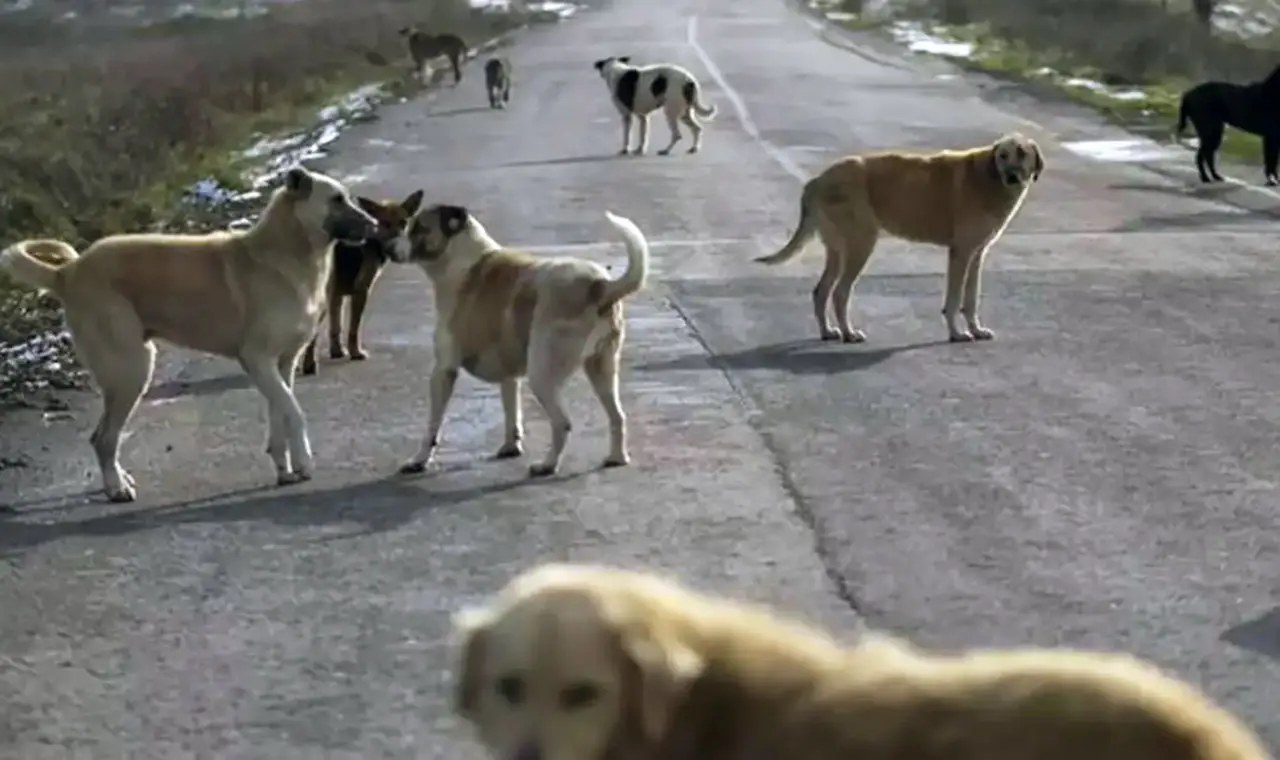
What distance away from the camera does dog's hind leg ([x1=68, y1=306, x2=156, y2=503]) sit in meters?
9.23

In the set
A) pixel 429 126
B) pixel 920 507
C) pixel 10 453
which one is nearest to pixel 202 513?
pixel 10 453

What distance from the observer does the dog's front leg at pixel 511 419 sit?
9.80m

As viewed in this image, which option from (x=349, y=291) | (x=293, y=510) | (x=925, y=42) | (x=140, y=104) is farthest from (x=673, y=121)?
(x=925, y=42)

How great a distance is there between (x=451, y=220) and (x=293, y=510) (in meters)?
1.79

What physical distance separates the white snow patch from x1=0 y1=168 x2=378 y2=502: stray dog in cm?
3661

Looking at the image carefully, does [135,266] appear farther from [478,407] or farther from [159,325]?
[478,407]

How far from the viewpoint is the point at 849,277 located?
517 inches

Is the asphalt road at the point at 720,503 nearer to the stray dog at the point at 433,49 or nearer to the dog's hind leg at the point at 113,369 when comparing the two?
the dog's hind leg at the point at 113,369

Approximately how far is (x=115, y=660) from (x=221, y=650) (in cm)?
33

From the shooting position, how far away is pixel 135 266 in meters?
9.44

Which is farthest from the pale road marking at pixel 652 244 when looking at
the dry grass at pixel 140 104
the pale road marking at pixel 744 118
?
the pale road marking at pixel 744 118

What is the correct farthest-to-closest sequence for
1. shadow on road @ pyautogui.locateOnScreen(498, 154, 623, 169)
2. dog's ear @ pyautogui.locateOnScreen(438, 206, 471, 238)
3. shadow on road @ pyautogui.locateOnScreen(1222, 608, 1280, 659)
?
shadow on road @ pyautogui.locateOnScreen(498, 154, 623, 169) → dog's ear @ pyautogui.locateOnScreen(438, 206, 471, 238) → shadow on road @ pyautogui.locateOnScreen(1222, 608, 1280, 659)

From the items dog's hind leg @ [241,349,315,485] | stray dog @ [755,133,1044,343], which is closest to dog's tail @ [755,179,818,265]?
stray dog @ [755,133,1044,343]

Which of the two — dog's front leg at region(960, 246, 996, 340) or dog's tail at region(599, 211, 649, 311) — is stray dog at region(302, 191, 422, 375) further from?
dog's front leg at region(960, 246, 996, 340)
